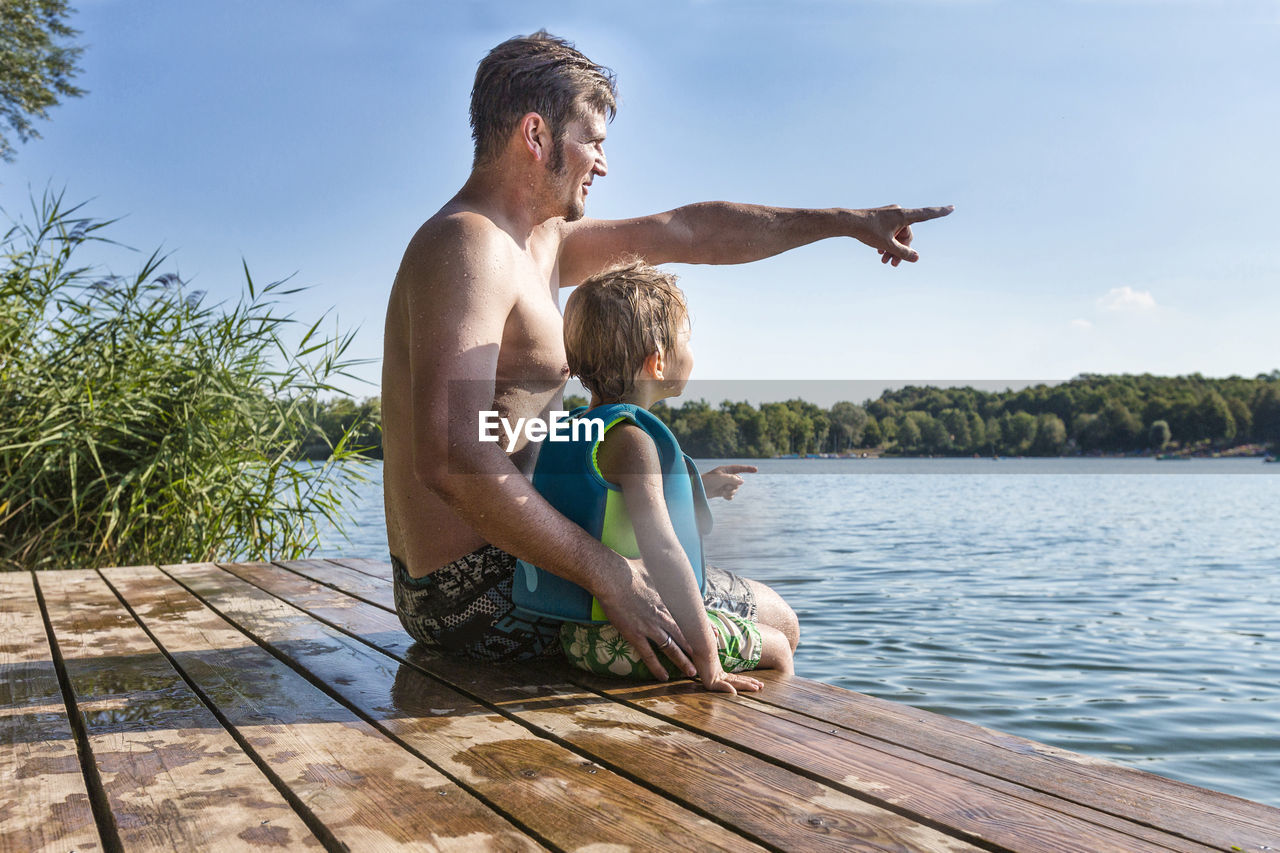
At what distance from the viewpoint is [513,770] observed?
130 cm

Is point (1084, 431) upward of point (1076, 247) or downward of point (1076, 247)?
downward

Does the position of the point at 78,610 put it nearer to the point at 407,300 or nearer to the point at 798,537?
the point at 407,300

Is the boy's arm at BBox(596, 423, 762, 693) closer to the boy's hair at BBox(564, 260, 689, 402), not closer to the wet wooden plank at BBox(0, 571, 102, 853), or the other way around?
the boy's hair at BBox(564, 260, 689, 402)

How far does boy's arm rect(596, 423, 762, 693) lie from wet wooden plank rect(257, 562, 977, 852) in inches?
7.5

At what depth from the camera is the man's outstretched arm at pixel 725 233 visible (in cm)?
242

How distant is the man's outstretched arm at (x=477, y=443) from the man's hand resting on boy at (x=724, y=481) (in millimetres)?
412

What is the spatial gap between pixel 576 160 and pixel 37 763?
1.36 metres

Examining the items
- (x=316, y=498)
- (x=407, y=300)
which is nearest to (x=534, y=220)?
(x=407, y=300)

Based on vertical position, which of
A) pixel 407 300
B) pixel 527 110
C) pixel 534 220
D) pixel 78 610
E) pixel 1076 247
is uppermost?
pixel 1076 247

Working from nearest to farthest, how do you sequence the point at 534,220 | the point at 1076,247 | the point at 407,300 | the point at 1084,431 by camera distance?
the point at 407,300, the point at 534,220, the point at 1084,431, the point at 1076,247

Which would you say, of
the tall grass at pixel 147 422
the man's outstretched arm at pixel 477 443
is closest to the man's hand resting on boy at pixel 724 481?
the man's outstretched arm at pixel 477 443

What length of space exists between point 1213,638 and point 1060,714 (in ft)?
9.23

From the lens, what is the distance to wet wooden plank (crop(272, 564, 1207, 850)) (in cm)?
109

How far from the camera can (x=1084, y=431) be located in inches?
1297
